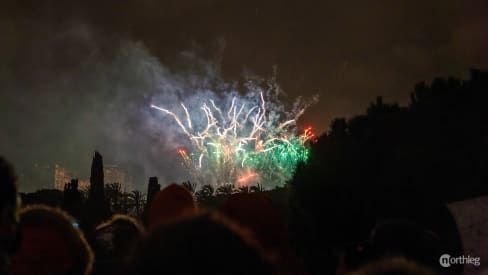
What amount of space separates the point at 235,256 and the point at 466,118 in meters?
19.3

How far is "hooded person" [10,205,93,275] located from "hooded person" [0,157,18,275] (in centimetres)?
13

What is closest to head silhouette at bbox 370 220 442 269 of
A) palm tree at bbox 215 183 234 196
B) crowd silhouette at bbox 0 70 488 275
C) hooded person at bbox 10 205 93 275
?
crowd silhouette at bbox 0 70 488 275

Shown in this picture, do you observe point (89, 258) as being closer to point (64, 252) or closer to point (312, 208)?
point (64, 252)

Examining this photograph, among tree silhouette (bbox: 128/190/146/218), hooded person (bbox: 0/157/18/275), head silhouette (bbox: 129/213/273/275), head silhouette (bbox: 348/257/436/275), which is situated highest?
tree silhouette (bbox: 128/190/146/218)

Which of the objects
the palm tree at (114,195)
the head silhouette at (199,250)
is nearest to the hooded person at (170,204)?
the head silhouette at (199,250)

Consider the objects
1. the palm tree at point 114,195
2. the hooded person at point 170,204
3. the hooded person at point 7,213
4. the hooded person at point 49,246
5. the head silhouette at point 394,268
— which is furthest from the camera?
the palm tree at point 114,195

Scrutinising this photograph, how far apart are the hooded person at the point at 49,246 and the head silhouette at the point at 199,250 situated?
1.53m

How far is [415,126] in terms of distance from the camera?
19.3 metres

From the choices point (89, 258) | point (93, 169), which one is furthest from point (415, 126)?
point (89, 258)

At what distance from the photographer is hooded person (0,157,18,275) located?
1.97m

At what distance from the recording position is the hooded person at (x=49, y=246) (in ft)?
7.30

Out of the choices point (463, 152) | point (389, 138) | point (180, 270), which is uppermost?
point (389, 138)

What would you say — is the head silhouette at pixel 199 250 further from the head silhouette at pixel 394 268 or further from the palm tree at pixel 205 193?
the palm tree at pixel 205 193

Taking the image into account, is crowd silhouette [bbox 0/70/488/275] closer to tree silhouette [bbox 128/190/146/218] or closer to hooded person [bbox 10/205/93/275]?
hooded person [bbox 10/205/93/275]
